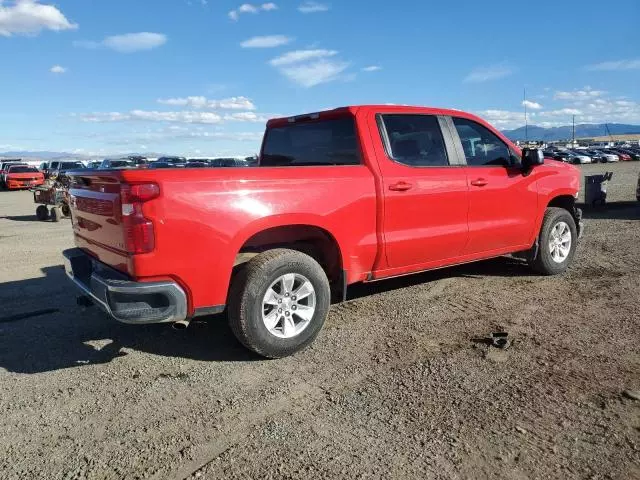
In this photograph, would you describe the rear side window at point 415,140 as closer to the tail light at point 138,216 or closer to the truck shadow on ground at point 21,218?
the tail light at point 138,216

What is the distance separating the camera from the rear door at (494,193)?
5320 millimetres

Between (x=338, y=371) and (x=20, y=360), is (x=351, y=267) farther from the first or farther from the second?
(x=20, y=360)

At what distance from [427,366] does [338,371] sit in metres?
0.65

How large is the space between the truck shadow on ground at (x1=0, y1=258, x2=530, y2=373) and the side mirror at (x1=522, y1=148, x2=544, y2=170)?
1.81 meters

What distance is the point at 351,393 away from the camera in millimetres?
3410

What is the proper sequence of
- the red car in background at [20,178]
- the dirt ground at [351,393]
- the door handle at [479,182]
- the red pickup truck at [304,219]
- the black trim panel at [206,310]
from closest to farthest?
the dirt ground at [351,393] → the red pickup truck at [304,219] → the black trim panel at [206,310] → the door handle at [479,182] → the red car in background at [20,178]

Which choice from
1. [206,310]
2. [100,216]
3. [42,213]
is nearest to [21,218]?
[42,213]

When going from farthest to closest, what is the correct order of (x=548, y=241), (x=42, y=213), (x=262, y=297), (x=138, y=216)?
(x=42, y=213) → (x=548, y=241) → (x=262, y=297) → (x=138, y=216)

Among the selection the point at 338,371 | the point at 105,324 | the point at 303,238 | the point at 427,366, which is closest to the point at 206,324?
the point at 105,324

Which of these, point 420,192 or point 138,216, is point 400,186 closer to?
point 420,192

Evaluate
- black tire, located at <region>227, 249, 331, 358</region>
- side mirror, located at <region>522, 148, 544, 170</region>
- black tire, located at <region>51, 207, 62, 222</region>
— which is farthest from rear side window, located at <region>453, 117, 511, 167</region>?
black tire, located at <region>51, 207, 62, 222</region>

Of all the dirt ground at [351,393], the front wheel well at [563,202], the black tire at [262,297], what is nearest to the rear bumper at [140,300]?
the black tire at [262,297]

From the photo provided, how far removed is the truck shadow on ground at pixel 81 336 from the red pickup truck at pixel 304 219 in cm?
45

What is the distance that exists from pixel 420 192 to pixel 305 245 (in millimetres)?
1187
